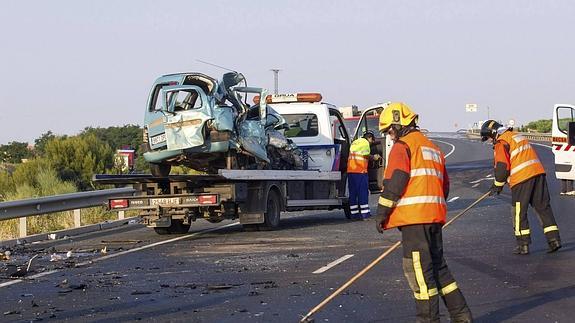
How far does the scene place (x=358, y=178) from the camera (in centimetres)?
1791

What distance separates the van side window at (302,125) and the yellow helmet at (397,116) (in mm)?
11209

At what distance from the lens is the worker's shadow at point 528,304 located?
7.66 metres

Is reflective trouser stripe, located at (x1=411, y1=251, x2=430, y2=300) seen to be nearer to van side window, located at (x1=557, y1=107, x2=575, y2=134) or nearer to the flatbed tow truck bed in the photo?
the flatbed tow truck bed

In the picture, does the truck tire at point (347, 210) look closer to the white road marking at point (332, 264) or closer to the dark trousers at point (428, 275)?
the white road marking at point (332, 264)

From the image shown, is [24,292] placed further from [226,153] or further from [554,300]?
[226,153]

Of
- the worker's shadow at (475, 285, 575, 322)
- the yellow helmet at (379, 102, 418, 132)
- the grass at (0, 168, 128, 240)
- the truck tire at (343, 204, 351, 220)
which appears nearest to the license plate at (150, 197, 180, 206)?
the grass at (0, 168, 128, 240)

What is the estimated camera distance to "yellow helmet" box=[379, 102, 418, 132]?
22.9 feet

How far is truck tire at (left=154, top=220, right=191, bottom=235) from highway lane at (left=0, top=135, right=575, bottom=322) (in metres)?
0.34

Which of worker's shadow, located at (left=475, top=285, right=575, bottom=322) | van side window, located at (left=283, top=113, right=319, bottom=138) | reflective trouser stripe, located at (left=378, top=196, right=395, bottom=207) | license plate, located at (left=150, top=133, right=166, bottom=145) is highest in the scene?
van side window, located at (left=283, top=113, right=319, bottom=138)

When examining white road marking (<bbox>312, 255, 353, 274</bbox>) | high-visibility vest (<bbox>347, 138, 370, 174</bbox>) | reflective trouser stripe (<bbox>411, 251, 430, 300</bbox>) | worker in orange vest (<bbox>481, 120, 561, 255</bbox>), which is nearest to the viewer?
reflective trouser stripe (<bbox>411, 251, 430, 300</bbox>)

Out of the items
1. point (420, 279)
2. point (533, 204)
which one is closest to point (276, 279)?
point (420, 279)

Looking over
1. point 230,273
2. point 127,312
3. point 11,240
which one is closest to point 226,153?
point 11,240

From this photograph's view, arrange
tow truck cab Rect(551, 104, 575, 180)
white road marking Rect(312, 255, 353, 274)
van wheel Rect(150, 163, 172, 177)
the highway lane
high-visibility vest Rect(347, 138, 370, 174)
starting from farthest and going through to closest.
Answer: tow truck cab Rect(551, 104, 575, 180) → high-visibility vest Rect(347, 138, 370, 174) → van wheel Rect(150, 163, 172, 177) → white road marking Rect(312, 255, 353, 274) → the highway lane

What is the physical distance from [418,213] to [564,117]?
532 inches
